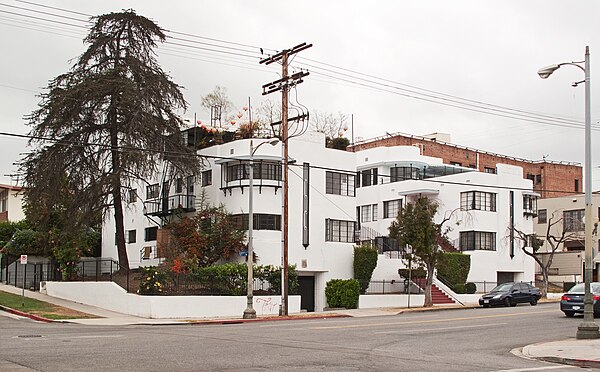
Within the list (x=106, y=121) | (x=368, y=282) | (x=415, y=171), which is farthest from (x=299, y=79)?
(x=415, y=171)

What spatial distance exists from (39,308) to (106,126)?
10.3 meters

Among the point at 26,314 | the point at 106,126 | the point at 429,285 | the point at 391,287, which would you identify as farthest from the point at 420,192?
the point at 26,314

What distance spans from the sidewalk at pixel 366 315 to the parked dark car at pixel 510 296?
1.50m

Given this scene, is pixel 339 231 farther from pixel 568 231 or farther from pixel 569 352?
pixel 568 231

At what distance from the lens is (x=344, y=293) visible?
43.6 m

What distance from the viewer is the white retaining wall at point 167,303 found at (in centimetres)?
3588

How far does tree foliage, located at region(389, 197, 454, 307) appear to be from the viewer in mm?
43781

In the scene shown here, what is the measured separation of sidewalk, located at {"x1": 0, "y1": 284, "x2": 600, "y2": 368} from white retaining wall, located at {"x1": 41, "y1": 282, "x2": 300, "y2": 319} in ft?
1.76

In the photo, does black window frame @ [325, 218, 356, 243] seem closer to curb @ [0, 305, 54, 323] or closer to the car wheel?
the car wheel

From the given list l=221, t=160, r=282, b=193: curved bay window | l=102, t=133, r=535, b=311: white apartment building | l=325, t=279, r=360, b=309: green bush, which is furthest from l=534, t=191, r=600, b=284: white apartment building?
l=221, t=160, r=282, b=193: curved bay window

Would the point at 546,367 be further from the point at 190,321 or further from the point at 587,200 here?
the point at 190,321

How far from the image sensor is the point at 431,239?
43969 millimetres

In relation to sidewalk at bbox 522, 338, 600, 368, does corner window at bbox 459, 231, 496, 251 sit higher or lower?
higher

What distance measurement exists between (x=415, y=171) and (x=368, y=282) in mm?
18326
